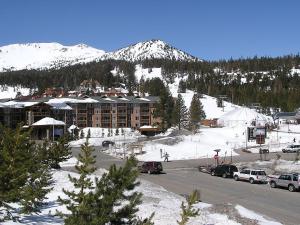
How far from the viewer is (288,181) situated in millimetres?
41125

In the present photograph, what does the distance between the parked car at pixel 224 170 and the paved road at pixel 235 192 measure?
937 millimetres

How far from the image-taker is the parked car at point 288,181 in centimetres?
4038

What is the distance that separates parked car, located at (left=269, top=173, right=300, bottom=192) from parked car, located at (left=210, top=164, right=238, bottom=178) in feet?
25.6

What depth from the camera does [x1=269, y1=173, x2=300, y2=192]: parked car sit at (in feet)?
132

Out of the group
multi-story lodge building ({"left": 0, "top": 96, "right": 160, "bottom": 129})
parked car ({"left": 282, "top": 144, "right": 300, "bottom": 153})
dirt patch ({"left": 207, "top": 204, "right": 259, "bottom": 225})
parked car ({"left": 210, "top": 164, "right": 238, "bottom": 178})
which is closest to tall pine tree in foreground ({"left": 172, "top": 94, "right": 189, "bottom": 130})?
multi-story lodge building ({"left": 0, "top": 96, "right": 160, "bottom": 129})

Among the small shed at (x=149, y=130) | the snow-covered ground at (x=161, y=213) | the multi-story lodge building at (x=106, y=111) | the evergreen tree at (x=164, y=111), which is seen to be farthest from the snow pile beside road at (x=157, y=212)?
the multi-story lodge building at (x=106, y=111)

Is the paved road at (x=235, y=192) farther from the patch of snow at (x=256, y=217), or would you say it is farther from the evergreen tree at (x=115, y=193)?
the evergreen tree at (x=115, y=193)

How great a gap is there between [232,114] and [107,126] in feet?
108

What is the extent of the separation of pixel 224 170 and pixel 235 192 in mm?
11252

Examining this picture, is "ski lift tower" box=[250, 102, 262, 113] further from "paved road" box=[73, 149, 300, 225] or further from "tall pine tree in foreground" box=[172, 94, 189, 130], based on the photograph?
"paved road" box=[73, 149, 300, 225]

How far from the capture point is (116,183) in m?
15.6

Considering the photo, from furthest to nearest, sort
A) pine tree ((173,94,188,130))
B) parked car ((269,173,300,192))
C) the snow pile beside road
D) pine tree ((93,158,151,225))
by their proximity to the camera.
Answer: pine tree ((173,94,188,130)) → parked car ((269,173,300,192)) → the snow pile beside road → pine tree ((93,158,151,225))

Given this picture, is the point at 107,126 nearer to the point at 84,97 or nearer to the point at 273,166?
the point at 84,97

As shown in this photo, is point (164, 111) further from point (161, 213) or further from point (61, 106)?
point (161, 213)
